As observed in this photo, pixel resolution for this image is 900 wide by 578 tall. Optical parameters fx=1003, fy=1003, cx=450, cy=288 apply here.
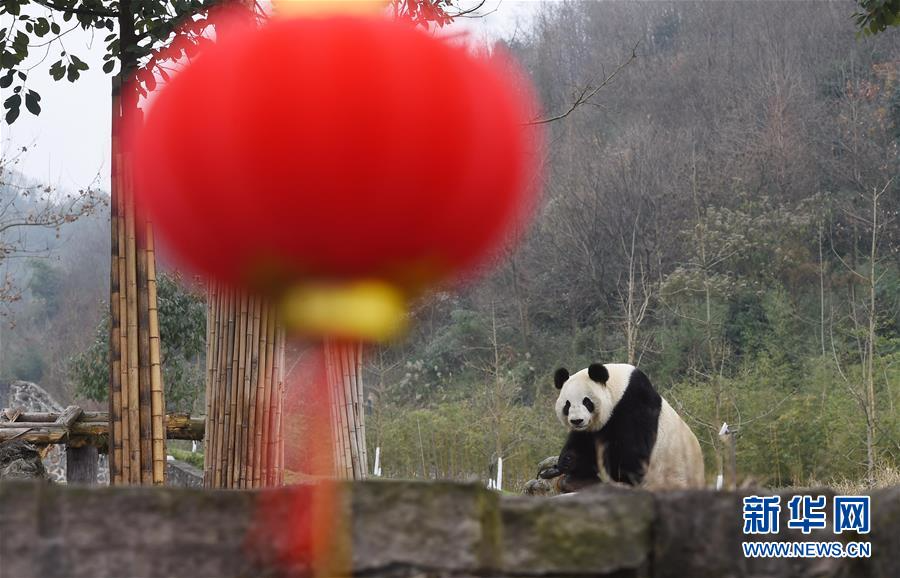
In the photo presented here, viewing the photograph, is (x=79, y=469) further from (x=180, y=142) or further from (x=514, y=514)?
(x=180, y=142)

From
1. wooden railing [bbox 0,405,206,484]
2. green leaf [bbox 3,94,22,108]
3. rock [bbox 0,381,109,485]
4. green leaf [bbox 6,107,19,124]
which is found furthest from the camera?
rock [bbox 0,381,109,485]

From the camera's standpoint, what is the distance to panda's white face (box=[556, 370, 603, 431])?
5691 mm

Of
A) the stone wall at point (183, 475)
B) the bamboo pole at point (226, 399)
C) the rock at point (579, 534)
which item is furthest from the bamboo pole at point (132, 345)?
the stone wall at point (183, 475)

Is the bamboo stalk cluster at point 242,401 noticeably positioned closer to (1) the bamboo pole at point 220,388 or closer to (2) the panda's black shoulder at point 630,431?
(1) the bamboo pole at point 220,388

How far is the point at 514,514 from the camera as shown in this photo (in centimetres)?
228

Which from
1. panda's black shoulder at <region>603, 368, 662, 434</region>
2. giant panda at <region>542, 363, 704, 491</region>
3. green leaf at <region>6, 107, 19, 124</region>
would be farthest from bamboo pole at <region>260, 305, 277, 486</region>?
green leaf at <region>6, 107, 19, 124</region>

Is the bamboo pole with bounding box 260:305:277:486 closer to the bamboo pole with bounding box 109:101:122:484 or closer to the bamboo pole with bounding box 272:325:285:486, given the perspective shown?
the bamboo pole with bounding box 272:325:285:486

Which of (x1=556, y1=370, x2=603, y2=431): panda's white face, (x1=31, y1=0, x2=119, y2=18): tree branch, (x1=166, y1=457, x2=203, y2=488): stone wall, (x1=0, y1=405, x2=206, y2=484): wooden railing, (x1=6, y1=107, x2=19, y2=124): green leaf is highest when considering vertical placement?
(x1=31, y1=0, x2=119, y2=18): tree branch

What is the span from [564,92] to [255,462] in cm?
2853

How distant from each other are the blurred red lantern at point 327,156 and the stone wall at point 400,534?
1.18 meters

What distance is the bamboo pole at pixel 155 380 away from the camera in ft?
15.6

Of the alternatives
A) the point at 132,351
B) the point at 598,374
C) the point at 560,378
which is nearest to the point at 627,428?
the point at 598,374

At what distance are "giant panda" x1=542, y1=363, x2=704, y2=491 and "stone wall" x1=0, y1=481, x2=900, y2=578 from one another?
3.17 m

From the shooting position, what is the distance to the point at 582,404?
18.7 feet
